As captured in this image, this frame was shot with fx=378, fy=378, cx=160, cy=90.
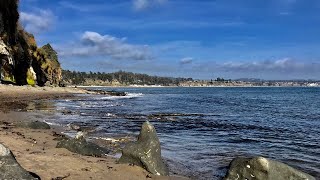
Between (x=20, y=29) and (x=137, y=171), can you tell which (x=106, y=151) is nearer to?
(x=137, y=171)

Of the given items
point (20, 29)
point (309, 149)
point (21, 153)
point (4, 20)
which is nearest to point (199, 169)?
point (21, 153)

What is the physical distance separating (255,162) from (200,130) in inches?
547

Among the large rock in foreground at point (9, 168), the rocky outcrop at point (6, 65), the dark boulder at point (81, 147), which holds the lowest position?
the dark boulder at point (81, 147)

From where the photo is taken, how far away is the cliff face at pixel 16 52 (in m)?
63.7

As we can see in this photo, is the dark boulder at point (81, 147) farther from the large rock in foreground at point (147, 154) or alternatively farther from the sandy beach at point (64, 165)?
the large rock in foreground at point (147, 154)

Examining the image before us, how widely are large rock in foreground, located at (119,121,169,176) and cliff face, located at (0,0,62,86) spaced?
52.2 m

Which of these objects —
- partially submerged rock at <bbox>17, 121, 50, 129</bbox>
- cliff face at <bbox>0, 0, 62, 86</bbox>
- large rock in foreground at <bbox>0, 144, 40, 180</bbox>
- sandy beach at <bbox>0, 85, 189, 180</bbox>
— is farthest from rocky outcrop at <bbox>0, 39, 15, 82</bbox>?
large rock in foreground at <bbox>0, 144, 40, 180</bbox>

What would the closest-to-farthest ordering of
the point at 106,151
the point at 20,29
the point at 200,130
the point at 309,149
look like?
the point at 106,151, the point at 309,149, the point at 200,130, the point at 20,29

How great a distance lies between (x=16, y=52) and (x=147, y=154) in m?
66.6

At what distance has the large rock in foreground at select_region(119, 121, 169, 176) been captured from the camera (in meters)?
10.9

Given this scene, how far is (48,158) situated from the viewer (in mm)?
10859

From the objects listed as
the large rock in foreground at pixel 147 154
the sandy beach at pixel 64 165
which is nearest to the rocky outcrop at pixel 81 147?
the sandy beach at pixel 64 165

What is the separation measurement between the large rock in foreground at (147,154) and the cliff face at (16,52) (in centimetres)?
5225

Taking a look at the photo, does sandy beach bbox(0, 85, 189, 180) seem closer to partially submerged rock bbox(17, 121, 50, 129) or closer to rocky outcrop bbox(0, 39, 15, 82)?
partially submerged rock bbox(17, 121, 50, 129)
